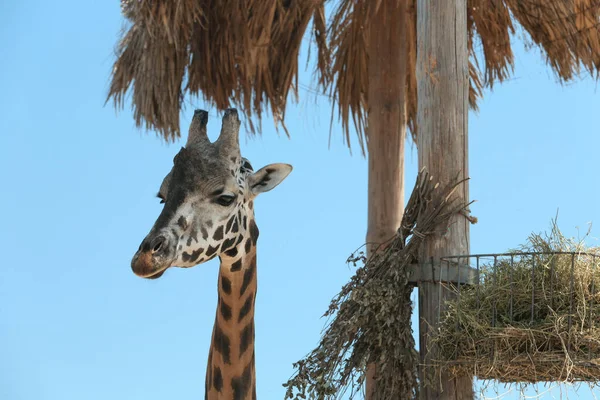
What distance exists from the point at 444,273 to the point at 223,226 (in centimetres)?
129

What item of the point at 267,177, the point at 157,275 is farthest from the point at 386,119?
the point at 157,275

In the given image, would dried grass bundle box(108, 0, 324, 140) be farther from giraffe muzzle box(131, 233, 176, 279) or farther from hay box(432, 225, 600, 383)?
hay box(432, 225, 600, 383)

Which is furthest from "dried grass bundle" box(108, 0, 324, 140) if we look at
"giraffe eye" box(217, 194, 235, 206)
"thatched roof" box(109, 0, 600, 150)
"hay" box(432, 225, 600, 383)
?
"hay" box(432, 225, 600, 383)

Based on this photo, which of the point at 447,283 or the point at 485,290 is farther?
the point at 447,283

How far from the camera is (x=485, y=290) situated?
16.8ft

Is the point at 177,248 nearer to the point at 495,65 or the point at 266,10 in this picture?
the point at 266,10

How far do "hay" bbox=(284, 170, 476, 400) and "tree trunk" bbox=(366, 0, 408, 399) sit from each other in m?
1.66

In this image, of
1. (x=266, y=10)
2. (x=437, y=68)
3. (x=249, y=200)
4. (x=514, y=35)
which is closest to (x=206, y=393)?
(x=249, y=200)

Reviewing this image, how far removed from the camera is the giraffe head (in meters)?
4.65

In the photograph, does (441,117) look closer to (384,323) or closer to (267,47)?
(384,323)

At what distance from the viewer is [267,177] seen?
545cm

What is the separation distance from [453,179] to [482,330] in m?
1.01

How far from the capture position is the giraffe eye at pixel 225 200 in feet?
16.8

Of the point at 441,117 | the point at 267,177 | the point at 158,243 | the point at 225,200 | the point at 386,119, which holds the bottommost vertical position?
the point at 158,243
